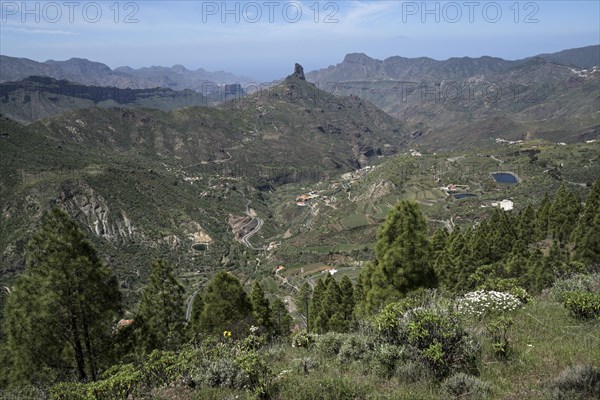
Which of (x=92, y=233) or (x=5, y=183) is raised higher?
(x=5, y=183)

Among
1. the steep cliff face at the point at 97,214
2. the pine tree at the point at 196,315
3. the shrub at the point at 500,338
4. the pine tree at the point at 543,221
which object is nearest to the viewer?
the shrub at the point at 500,338

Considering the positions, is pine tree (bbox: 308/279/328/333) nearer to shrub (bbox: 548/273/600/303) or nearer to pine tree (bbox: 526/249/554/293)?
pine tree (bbox: 526/249/554/293)

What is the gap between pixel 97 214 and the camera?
116750 mm

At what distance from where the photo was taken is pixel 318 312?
102ft


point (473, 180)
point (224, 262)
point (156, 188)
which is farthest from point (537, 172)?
point (156, 188)

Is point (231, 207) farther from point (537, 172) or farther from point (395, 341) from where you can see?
point (395, 341)

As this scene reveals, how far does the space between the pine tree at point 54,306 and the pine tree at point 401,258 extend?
994 centimetres

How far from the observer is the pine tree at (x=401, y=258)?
15.8 metres

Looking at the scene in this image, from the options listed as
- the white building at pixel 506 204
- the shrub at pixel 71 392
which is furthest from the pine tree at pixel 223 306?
the white building at pixel 506 204

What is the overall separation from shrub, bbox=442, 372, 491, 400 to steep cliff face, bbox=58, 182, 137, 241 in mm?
121628

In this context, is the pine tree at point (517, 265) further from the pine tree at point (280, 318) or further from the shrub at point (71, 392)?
the shrub at point (71, 392)

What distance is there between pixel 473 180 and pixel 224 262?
262 ft

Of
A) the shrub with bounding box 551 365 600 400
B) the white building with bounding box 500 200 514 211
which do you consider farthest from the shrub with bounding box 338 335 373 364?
the white building with bounding box 500 200 514 211

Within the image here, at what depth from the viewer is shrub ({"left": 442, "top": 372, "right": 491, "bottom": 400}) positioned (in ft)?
19.7
